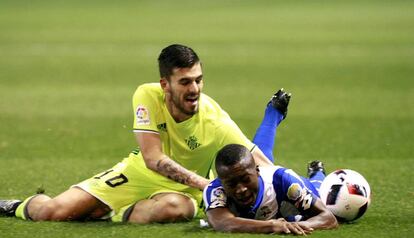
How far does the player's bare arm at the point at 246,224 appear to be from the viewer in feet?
30.4

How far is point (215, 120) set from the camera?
1037 centimetres

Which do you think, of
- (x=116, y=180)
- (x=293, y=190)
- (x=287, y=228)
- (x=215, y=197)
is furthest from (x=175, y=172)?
(x=287, y=228)

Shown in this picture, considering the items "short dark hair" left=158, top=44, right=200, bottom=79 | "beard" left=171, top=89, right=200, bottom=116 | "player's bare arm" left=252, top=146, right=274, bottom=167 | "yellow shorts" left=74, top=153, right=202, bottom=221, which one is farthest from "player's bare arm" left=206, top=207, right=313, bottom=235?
"short dark hair" left=158, top=44, right=200, bottom=79

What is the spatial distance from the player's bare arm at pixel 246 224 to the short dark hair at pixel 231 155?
0.48 meters

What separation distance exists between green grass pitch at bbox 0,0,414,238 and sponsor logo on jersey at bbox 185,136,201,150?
0.74m

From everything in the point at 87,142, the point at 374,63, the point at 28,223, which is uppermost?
the point at 374,63

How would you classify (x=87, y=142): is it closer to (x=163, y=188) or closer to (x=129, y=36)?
(x=163, y=188)

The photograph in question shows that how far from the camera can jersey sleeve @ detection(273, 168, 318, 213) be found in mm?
9531

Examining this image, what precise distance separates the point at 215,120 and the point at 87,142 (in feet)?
20.3

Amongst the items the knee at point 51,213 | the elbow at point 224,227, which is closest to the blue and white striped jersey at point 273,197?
the elbow at point 224,227

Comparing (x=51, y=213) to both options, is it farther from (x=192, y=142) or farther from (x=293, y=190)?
(x=293, y=190)

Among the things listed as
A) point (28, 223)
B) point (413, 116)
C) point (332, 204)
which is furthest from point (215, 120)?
point (413, 116)

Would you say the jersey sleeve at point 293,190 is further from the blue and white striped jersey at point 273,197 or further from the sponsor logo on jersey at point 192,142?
the sponsor logo on jersey at point 192,142

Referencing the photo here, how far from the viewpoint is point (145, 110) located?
33.6 ft
